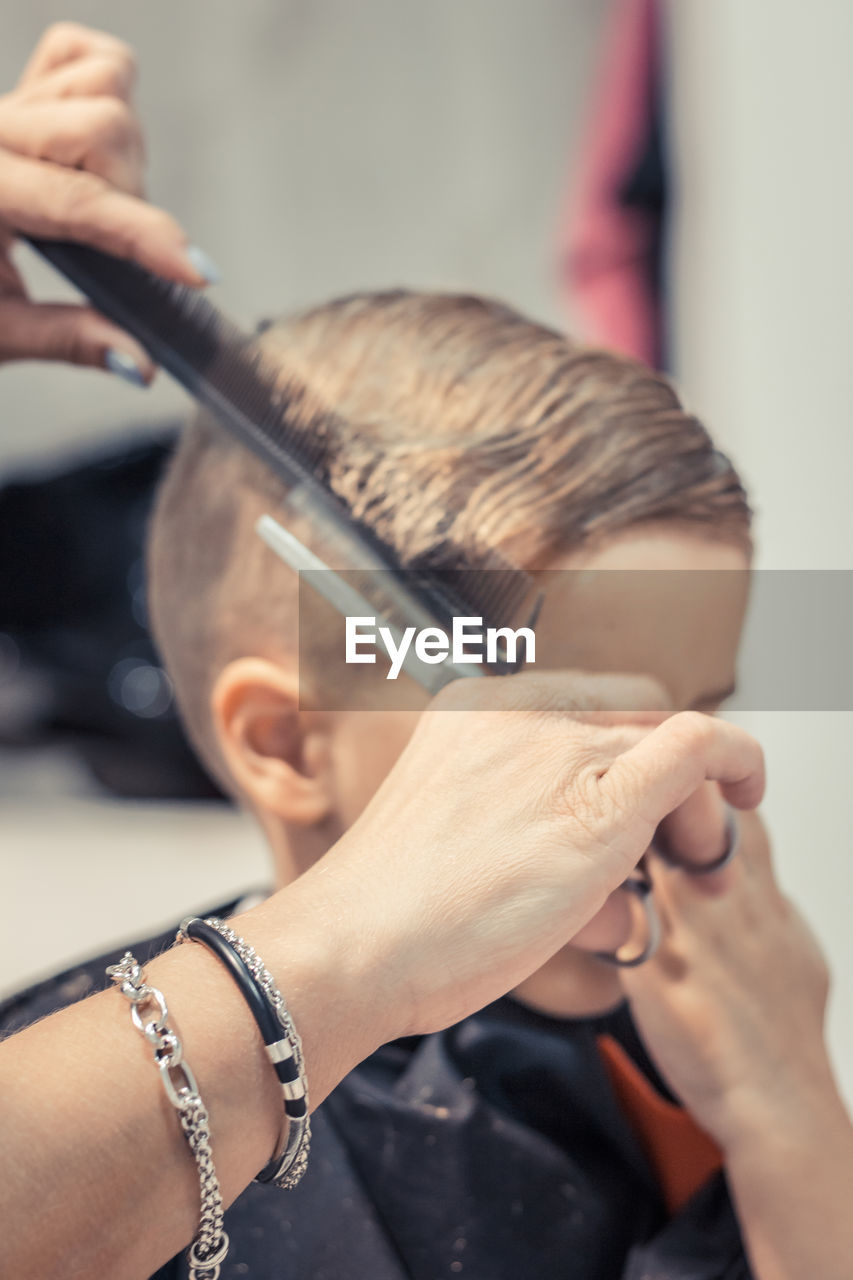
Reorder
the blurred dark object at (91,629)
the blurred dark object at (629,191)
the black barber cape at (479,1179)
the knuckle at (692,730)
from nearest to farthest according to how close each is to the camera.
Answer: the knuckle at (692,730), the black barber cape at (479,1179), the blurred dark object at (629,191), the blurred dark object at (91,629)

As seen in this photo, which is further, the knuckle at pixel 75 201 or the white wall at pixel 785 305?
the white wall at pixel 785 305

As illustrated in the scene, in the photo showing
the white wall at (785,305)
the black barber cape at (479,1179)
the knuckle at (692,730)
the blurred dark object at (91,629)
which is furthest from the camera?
the blurred dark object at (91,629)

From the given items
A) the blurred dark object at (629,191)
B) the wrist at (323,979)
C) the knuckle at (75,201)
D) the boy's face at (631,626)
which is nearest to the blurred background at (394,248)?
the blurred dark object at (629,191)

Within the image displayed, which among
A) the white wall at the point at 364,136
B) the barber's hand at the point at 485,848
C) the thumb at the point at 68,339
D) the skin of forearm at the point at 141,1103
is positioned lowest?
the skin of forearm at the point at 141,1103

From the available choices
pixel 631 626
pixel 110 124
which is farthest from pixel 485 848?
pixel 110 124

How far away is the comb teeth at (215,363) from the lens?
515mm

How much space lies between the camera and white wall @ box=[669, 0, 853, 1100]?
2.22 feet

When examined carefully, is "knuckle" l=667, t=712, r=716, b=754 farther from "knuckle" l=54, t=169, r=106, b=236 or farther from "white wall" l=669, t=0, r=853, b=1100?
"knuckle" l=54, t=169, r=106, b=236

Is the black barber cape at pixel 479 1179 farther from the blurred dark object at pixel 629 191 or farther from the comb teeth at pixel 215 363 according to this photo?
the blurred dark object at pixel 629 191

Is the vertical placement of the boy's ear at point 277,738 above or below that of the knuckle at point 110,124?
below

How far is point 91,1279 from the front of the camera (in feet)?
0.94

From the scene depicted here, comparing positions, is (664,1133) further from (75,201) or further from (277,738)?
(75,201)

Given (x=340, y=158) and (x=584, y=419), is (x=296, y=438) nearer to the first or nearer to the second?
(x=584, y=419)

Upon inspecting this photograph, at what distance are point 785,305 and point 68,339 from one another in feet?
1.97
